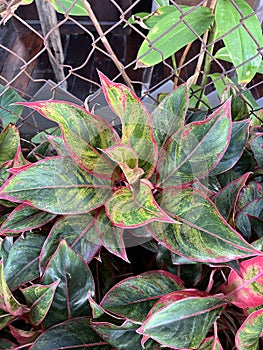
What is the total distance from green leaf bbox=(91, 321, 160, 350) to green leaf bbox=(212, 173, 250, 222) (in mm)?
220

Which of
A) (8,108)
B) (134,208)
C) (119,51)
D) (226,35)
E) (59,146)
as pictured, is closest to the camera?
(134,208)

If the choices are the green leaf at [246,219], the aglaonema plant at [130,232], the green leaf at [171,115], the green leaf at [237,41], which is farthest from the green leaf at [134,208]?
the green leaf at [237,41]

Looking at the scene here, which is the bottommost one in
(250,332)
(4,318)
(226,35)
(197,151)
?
(250,332)

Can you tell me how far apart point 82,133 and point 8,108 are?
1.32ft

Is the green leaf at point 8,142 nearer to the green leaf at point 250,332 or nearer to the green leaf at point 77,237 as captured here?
the green leaf at point 77,237

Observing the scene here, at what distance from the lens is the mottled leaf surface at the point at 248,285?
1.94 feet

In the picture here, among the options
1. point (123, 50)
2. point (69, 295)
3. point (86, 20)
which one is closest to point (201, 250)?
Answer: point (69, 295)

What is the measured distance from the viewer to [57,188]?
58 centimetres

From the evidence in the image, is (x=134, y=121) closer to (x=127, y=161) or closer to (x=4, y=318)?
(x=127, y=161)

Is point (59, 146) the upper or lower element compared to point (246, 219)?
upper

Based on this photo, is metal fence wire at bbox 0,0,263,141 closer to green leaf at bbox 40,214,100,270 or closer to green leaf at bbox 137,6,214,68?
green leaf at bbox 137,6,214,68

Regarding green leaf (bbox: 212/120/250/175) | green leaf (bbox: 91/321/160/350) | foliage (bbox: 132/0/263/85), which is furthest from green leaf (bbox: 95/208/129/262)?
foliage (bbox: 132/0/263/85)

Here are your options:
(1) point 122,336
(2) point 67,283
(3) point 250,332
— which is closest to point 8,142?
(2) point 67,283

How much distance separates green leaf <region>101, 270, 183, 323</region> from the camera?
2.02 ft
